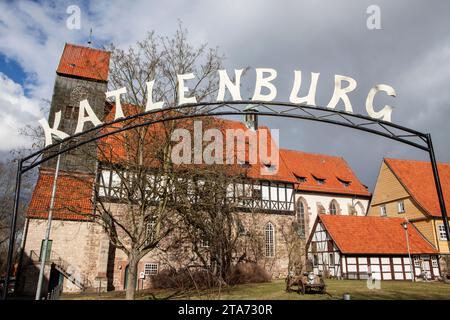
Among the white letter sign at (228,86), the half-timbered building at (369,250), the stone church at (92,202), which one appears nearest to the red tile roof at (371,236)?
the half-timbered building at (369,250)

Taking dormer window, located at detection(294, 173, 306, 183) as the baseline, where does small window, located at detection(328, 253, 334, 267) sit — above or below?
below

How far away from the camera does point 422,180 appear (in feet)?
106

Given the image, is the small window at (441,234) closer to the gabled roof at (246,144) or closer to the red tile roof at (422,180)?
the red tile roof at (422,180)

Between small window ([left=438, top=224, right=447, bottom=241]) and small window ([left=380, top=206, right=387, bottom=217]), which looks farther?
small window ([left=380, top=206, right=387, bottom=217])

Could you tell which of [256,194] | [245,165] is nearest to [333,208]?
[256,194]

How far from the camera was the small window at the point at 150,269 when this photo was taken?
2358 centimetres

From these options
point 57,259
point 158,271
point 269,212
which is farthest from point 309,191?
point 57,259

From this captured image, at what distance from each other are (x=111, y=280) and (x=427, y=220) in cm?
2496

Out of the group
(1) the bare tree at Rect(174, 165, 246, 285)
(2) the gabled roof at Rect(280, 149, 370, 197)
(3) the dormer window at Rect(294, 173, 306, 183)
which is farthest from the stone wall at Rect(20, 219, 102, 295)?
(3) the dormer window at Rect(294, 173, 306, 183)

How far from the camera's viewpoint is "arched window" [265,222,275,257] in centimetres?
2759

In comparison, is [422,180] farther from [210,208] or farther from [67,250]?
[67,250]

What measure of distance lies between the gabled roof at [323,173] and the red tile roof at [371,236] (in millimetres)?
5843

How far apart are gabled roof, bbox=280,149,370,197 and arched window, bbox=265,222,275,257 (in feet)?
19.0

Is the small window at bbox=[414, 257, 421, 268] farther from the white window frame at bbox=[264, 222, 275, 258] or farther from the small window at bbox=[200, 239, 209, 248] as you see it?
the small window at bbox=[200, 239, 209, 248]
